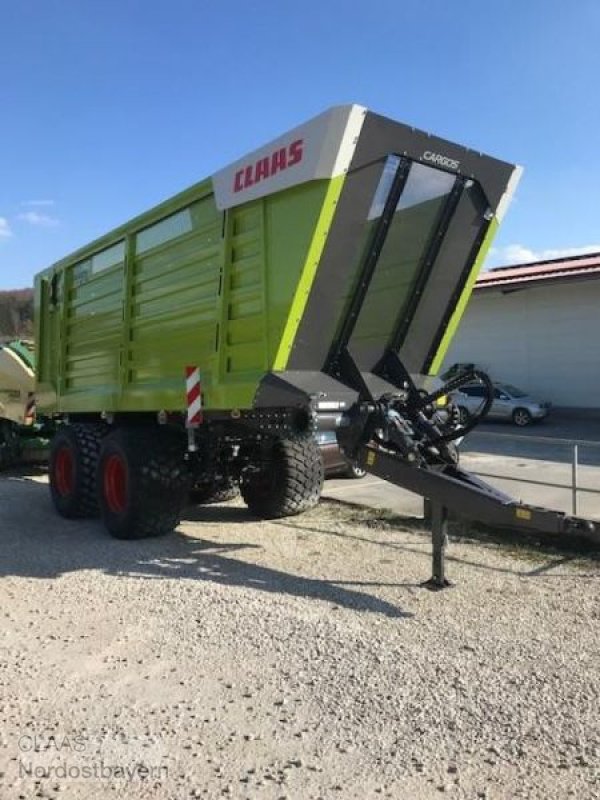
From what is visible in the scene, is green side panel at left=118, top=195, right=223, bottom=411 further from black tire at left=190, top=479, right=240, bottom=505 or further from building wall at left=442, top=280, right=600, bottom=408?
building wall at left=442, top=280, right=600, bottom=408

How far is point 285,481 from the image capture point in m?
8.37

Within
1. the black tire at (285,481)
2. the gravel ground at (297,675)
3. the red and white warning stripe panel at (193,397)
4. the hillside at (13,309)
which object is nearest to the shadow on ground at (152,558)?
the gravel ground at (297,675)

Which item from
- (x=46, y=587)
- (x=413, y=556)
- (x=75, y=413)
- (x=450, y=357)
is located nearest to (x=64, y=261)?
(x=75, y=413)

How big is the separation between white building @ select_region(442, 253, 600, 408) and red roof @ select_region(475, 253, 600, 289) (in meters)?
0.03

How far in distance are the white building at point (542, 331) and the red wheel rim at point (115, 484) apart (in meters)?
19.1

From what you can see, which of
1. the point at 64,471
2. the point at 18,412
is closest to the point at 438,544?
the point at 64,471

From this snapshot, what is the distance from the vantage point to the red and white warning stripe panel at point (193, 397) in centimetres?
655

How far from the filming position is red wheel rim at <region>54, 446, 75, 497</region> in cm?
877

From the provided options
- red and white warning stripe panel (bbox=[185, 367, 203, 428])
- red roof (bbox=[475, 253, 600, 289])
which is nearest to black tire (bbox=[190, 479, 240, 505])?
red and white warning stripe panel (bbox=[185, 367, 203, 428])

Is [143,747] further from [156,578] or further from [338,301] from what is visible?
[338,301]

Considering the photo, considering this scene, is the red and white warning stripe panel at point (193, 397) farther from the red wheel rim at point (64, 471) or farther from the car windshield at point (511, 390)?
the car windshield at point (511, 390)

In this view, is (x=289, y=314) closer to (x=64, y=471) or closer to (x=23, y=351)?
(x=64, y=471)

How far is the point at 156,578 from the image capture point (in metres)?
6.16

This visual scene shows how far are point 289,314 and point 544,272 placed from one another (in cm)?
2271
